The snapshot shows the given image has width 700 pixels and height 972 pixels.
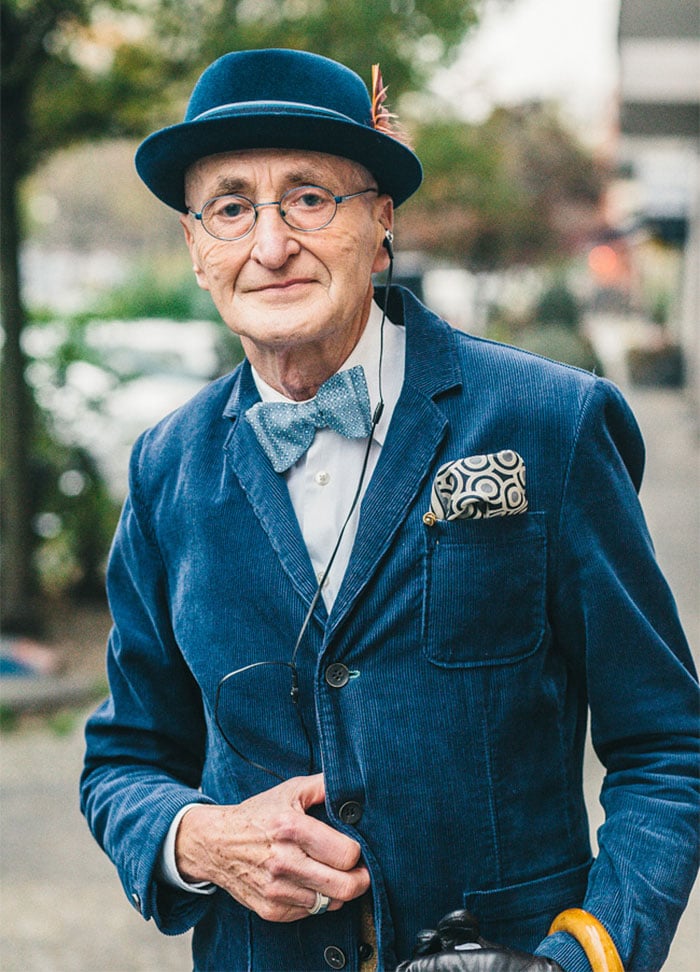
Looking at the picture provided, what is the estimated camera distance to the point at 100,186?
120ft

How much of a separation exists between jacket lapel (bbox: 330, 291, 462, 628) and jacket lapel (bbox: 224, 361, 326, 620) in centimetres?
8

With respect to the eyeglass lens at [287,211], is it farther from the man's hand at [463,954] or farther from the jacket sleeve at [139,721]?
the man's hand at [463,954]

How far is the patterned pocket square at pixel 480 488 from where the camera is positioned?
166cm

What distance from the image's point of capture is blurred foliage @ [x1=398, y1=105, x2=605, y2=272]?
1883 cm

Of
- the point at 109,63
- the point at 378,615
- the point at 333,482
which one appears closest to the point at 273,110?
the point at 333,482

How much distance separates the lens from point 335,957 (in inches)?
69.1

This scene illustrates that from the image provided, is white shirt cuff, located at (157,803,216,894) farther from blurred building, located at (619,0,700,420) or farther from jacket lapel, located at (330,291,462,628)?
blurred building, located at (619,0,700,420)

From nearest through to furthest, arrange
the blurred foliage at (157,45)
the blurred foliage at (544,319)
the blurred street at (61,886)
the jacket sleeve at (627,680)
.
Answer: the jacket sleeve at (627,680) < the blurred street at (61,886) < the blurred foliage at (157,45) < the blurred foliage at (544,319)

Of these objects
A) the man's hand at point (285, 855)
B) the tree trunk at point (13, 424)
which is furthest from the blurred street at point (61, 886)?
A: the man's hand at point (285, 855)

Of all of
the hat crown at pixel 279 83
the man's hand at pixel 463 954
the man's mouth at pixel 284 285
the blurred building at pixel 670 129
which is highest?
the blurred building at pixel 670 129

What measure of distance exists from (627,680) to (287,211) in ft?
2.89

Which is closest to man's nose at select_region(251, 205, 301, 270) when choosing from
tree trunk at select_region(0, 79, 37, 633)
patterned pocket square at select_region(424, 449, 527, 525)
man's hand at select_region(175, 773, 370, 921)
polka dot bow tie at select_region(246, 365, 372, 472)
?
polka dot bow tie at select_region(246, 365, 372, 472)

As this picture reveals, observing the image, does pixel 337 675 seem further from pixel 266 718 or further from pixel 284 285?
pixel 284 285

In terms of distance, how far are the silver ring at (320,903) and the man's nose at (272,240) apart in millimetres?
942
